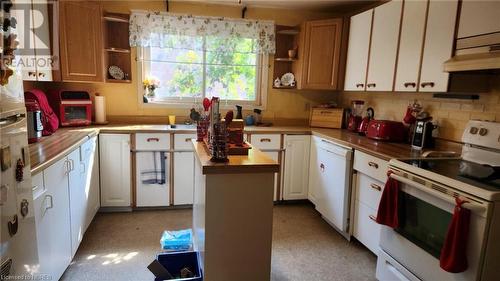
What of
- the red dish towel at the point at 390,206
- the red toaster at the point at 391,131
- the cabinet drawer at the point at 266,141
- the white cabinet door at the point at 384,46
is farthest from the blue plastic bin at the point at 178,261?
the white cabinet door at the point at 384,46

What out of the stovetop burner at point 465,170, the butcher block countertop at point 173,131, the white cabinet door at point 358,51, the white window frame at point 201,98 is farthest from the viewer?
the white window frame at point 201,98

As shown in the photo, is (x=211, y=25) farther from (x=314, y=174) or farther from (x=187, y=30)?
(x=314, y=174)

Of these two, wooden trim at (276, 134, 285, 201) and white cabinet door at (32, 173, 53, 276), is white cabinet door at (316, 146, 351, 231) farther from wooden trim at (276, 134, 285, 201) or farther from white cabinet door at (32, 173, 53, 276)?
white cabinet door at (32, 173, 53, 276)

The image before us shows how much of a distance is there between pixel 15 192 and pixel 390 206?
2000 mm

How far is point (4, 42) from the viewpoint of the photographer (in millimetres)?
1213

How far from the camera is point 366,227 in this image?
102 inches

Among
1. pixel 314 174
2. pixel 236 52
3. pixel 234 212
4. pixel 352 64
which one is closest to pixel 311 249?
pixel 314 174

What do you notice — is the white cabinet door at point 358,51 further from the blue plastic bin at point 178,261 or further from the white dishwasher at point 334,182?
the blue plastic bin at point 178,261

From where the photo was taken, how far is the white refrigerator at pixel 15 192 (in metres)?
1.12

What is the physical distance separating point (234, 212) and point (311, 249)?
49.7 inches

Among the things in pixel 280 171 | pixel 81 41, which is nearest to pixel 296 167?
pixel 280 171

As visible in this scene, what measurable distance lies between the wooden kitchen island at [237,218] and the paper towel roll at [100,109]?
2.20 meters

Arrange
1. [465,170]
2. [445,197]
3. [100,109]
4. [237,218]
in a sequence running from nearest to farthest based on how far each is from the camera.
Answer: [445,197], [237,218], [465,170], [100,109]

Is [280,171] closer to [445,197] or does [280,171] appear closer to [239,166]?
[239,166]
